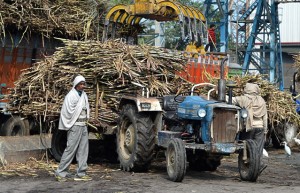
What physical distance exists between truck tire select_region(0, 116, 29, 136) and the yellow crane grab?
3.02m

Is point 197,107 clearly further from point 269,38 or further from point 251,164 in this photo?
point 269,38

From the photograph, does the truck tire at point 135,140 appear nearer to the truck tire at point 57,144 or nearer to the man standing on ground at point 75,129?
the man standing on ground at point 75,129

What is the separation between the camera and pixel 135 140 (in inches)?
431

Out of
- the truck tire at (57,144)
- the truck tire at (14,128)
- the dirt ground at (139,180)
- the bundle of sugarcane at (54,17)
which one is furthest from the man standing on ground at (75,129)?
the truck tire at (14,128)

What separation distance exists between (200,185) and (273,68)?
31692mm

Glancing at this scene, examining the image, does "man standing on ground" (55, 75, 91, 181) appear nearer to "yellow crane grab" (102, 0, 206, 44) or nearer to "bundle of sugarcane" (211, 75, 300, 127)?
"bundle of sugarcane" (211, 75, 300, 127)

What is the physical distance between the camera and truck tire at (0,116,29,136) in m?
14.7

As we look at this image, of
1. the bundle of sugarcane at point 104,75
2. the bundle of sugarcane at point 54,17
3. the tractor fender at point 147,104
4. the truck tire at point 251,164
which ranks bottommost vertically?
the truck tire at point 251,164

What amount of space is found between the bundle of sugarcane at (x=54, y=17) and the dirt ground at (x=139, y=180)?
3.58 m

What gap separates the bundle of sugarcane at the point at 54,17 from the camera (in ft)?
46.5

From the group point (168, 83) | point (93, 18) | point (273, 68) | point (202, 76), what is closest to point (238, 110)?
point (168, 83)

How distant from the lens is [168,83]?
1227 centimetres

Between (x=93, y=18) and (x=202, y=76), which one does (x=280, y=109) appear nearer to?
(x=202, y=76)

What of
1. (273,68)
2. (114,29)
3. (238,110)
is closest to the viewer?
(238,110)
